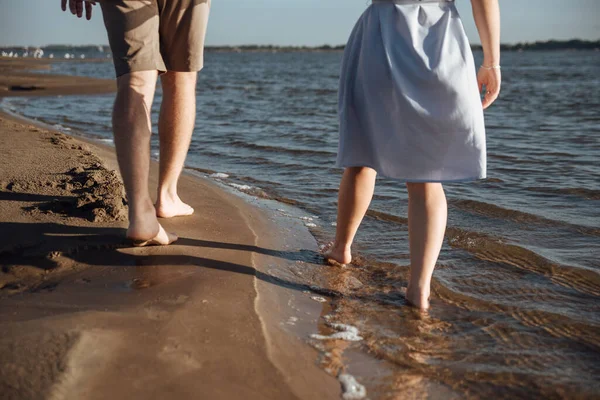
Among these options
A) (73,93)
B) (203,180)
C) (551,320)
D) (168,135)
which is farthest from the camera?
(73,93)

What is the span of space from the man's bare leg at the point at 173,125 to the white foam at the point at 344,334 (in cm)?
133

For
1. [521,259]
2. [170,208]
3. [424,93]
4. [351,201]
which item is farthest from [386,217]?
[424,93]

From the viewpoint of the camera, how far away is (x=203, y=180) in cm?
480

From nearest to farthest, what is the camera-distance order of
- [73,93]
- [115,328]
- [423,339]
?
[115,328] → [423,339] → [73,93]

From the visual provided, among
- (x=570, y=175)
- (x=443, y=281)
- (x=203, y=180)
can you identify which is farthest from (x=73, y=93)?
(x=443, y=281)

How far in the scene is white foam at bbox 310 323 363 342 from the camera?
214cm

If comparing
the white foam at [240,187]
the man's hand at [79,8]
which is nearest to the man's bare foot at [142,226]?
the man's hand at [79,8]

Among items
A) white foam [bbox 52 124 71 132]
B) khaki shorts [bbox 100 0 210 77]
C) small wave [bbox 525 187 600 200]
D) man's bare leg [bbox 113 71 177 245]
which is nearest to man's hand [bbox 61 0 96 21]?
khaki shorts [bbox 100 0 210 77]

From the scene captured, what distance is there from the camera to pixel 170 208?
3258 mm

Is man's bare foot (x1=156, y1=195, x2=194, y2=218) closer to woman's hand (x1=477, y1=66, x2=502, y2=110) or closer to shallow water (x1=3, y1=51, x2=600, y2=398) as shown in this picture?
shallow water (x1=3, y1=51, x2=600, y2=398)

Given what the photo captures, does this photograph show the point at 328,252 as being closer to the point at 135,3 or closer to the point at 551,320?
the point at 551,320

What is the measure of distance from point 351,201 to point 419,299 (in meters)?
0.53

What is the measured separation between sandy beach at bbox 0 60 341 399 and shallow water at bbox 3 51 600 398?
0.24 meters

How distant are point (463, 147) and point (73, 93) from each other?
1493 centimetres
